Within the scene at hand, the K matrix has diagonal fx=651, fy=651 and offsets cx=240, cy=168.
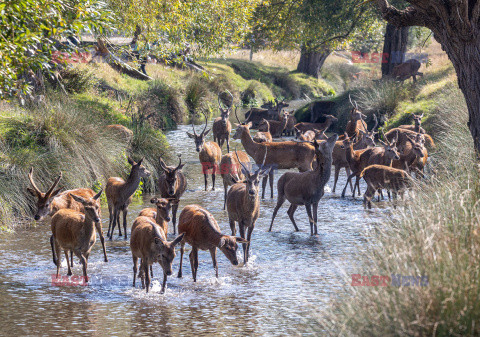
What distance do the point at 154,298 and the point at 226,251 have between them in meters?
1.21

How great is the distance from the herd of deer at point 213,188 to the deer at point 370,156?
0.02m

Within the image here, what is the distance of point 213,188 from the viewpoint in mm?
16391

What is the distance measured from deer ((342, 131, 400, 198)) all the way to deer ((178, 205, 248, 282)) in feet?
21.9

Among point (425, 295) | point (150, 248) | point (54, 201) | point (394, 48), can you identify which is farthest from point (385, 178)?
point (394, 48)

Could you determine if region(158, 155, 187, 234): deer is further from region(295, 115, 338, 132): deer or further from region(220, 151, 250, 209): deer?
region(295, 115, 338, 132): deer

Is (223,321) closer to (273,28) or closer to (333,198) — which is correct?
(333,198)

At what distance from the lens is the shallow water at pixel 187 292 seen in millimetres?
7555

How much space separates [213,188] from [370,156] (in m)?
3.95

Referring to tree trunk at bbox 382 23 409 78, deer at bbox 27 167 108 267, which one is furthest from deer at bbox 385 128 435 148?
tree trunk at bbox 382 23 409 78

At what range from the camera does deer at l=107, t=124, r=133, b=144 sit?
1642cm

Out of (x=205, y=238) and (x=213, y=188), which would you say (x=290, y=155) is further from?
(x=205, y=238)

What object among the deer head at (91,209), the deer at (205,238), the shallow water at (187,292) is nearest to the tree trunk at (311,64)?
the shallow water at (187,292)

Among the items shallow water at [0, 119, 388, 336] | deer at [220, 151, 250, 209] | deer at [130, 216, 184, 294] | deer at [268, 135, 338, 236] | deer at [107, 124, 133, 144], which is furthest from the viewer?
deer at [107, 124, 133, 144]

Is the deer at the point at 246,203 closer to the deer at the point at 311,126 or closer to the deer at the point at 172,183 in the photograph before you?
the deer at the point at 172,183
